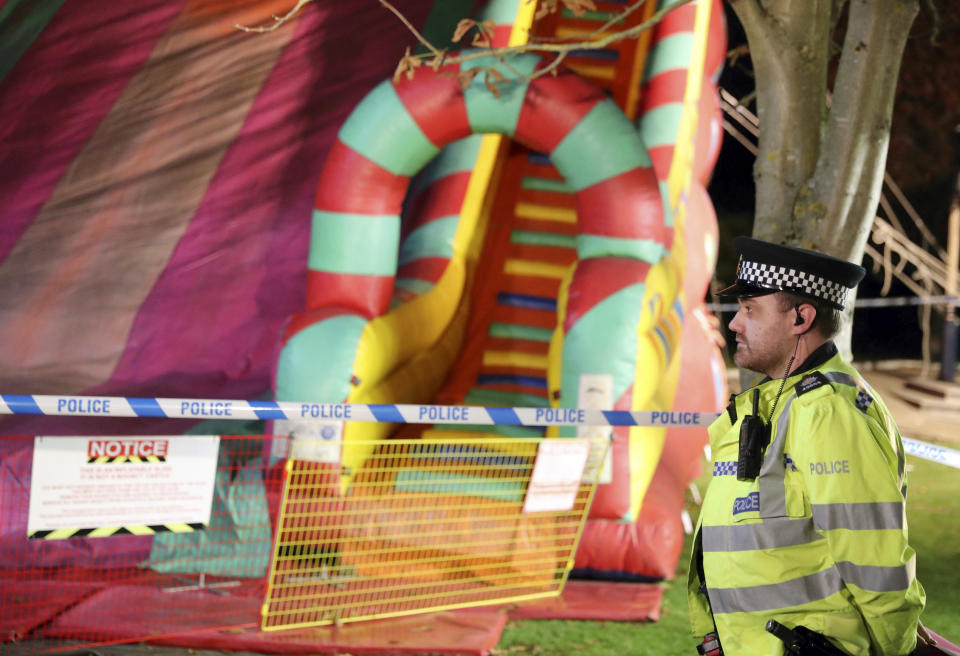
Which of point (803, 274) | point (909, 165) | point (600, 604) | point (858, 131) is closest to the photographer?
point (803, 274)

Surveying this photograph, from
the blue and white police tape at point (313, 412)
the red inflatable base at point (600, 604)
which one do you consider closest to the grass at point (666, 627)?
the red inflatable base at point (600, 604)

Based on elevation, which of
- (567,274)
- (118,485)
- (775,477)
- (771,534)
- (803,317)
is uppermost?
(567,274)

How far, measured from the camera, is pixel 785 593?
1.82 meters

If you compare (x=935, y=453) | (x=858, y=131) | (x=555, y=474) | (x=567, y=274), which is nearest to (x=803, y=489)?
(x=935, y=453)

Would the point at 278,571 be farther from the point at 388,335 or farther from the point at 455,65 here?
the point at 455,65

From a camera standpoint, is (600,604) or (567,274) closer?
(600,604)

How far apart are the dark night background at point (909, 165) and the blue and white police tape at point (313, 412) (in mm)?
7587

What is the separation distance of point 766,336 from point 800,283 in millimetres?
124

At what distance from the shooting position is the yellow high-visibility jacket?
5.69 feet

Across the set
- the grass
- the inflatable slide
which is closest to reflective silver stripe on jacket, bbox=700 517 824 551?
the grass

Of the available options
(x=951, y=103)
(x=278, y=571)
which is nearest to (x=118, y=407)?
(x=278, y=571)

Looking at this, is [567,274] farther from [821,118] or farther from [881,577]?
[881,577]

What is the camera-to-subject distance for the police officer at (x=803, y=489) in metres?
1.74

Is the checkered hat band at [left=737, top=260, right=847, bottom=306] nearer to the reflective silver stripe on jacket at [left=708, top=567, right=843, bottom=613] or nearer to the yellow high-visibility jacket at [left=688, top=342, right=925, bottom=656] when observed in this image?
the yellow high-visibility jacket at [left=688, top=342, right=925, bottom=656]
